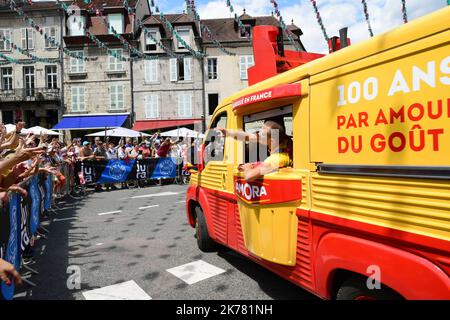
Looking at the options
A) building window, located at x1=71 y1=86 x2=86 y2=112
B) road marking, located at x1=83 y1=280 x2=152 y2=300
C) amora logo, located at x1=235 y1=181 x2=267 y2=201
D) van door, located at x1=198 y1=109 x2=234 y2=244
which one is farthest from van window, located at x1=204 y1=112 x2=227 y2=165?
building window, located at x1=71 y1=86 x2=86 y2=112

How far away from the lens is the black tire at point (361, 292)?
7.30ft

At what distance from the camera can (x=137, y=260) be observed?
5.12 meters

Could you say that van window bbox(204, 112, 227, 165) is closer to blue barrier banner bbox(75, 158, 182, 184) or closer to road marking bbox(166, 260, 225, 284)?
road marking bbox(166, 260, 225, 284)

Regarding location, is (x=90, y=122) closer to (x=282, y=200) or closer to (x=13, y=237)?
(x=13, y=237)

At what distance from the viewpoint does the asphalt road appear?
402 centimetres

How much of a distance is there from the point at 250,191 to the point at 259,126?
91 centimetres

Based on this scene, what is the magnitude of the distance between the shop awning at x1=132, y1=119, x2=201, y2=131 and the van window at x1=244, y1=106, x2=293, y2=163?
25632mm

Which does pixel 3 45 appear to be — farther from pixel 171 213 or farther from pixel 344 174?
pixel 344 174

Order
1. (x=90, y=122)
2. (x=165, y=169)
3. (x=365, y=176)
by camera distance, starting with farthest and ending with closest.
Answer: (x=90, y=122) < (x=165, y=169) < (x=365, y=176)

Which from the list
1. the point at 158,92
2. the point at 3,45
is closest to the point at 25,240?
the point at 158,92

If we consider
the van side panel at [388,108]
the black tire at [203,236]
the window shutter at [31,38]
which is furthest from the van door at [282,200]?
the window shutter at [31,38]

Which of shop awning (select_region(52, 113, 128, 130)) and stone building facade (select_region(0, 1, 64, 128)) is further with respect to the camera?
stone building facade (select_region(0, 1, 64, 128))

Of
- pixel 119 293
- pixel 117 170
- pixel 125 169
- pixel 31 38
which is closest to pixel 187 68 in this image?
pixel 31 38

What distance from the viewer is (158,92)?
98.4ft
